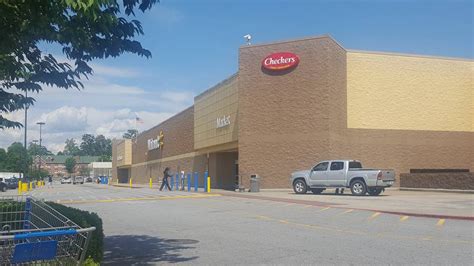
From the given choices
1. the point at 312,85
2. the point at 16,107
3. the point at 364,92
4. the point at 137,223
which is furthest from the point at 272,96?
the point at 16,107

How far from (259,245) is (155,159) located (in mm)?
58320

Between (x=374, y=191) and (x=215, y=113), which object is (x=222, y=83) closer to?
(x=215, y=113)

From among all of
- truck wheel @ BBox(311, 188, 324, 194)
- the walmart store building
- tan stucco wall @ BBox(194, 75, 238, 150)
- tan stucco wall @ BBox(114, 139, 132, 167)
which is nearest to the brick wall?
the walmart store building

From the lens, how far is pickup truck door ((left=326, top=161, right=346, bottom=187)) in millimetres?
28125

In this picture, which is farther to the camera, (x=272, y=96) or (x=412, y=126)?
(x=412, y=126)

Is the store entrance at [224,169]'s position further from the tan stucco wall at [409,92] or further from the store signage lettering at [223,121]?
the tan stucco wall at [409,92]

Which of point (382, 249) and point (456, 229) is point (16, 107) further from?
point (456, 229)

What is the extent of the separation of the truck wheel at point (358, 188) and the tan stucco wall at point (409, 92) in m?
9.34

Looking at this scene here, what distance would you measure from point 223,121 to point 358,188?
15.3 m

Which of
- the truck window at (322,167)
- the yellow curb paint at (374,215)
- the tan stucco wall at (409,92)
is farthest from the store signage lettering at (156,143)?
the yellow curb paint at (374,215)

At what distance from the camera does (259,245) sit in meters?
10.7

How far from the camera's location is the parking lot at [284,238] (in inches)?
368

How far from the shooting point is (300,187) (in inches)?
1183

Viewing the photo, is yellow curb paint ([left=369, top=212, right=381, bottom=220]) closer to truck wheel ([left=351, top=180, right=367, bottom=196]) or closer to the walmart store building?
truck wheel ([left=351, top=180, right=367, bottom=196])
